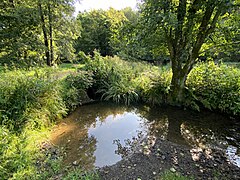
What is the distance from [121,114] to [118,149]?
215 cm

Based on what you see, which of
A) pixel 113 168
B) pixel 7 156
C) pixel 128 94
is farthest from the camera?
pixel 128 94

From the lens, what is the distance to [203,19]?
4.74 meters

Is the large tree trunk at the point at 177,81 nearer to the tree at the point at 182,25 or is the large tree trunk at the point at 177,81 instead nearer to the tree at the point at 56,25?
the tree at the point at 182,25

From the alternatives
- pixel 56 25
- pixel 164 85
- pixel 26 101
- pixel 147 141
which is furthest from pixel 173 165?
pixel 56 25

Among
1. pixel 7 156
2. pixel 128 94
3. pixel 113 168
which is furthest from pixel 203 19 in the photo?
pixel 7 156

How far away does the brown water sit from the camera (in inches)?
129

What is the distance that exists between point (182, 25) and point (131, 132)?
9.29 ft

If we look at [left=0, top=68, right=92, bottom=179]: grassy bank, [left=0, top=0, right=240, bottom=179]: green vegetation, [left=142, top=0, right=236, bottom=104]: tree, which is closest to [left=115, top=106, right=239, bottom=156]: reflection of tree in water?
[left=0, top=0, right=240, bottom=179]: green vegetation

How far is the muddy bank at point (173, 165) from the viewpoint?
250 cm

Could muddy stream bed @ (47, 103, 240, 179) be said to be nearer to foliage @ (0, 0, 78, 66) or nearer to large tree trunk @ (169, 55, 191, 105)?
large tree trunk @ (169, 55, 191, 105)

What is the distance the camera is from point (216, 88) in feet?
18.2

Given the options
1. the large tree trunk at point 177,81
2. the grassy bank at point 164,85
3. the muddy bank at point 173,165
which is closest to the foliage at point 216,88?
the grassy bank at point 164,85

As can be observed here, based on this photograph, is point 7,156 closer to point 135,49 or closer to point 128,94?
point 135,49

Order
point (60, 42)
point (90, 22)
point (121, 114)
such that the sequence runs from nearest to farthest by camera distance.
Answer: point (121, 114) → point (60, 42) → point (90, 22)
